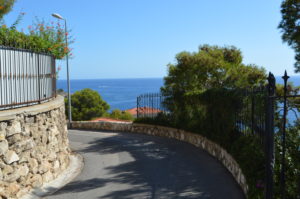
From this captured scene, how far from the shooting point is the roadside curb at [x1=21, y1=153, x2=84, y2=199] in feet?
25.2

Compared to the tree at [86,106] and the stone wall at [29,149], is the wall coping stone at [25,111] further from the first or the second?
the tree at [86,106]

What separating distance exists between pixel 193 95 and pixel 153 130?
422cm

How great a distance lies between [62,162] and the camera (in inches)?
388

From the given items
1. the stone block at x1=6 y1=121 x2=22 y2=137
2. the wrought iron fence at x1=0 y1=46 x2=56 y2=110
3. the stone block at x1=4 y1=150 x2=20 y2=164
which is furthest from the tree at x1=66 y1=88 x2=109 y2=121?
the stone block at x1=4 y1=150 x2=20 y2=164

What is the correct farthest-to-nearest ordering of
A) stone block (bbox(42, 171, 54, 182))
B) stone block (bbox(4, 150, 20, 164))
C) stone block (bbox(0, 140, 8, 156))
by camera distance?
stone block (bbox(42, 171, 54, 182)) < stone block (bbox(4, 150, 20, 164)) < stone block (bbox(0, 140, 8, 156))

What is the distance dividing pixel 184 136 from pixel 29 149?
8619 millimetres

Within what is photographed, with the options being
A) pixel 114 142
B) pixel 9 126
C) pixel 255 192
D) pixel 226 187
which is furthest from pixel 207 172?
pixel 114 142

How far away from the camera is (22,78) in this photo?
28.2ft

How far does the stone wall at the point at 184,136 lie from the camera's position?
8.52 metres

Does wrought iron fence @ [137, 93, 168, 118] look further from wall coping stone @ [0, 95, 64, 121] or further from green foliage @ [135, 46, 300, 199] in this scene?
wall coping stone @ [0, 95, 64, 121]

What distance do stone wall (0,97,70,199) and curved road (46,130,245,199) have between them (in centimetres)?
72

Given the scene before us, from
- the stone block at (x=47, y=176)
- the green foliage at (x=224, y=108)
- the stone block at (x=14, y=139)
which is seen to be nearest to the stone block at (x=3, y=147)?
the stone block at (x=14, y=139)

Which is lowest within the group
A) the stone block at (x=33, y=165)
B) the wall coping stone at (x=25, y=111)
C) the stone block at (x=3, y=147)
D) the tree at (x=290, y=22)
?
the stone block at (x=33, y=165)

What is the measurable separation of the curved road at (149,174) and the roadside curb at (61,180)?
21cm
